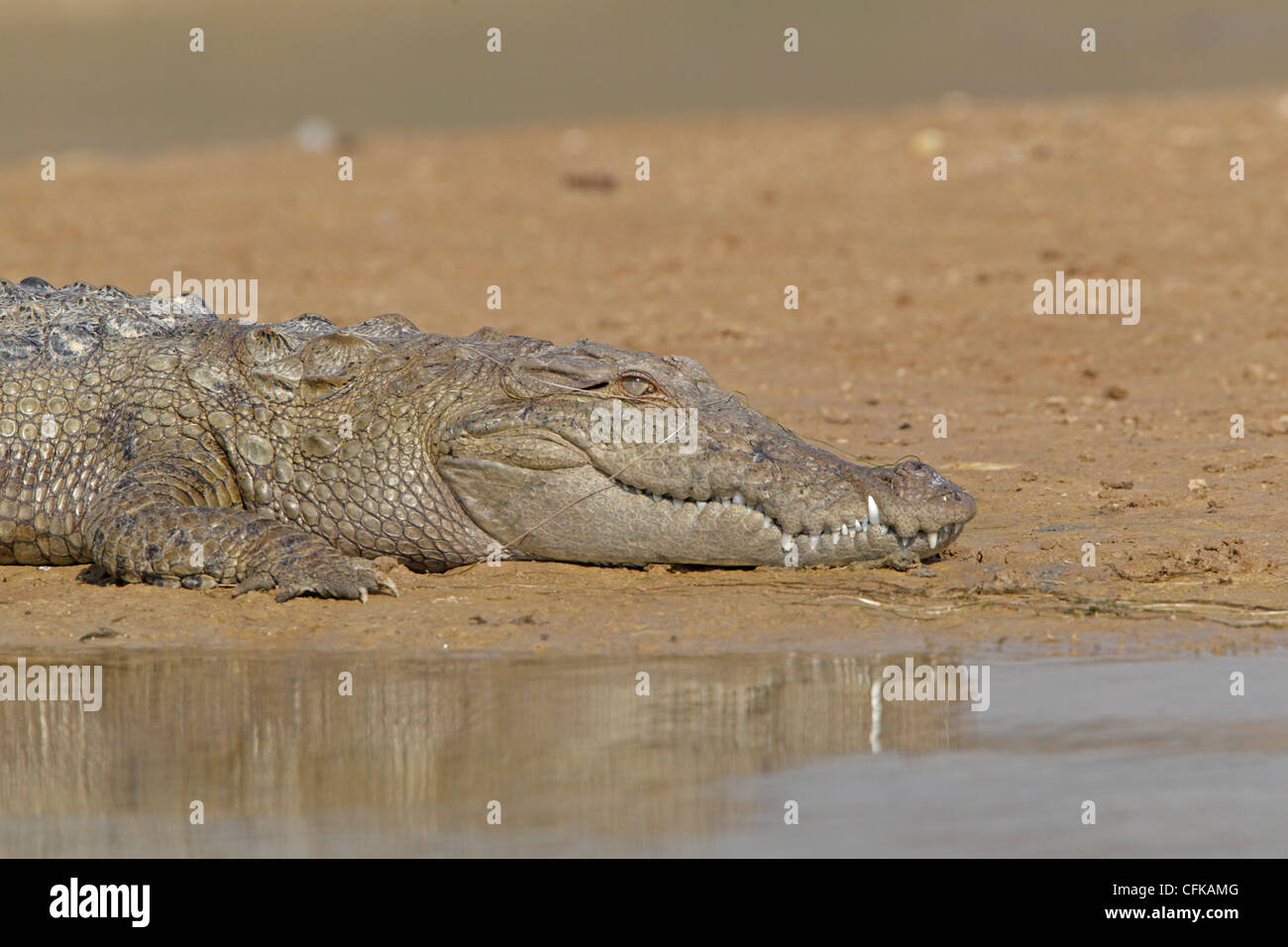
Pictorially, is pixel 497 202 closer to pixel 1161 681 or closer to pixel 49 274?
pixel 49 274

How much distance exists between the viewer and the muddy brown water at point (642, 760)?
3.43 m

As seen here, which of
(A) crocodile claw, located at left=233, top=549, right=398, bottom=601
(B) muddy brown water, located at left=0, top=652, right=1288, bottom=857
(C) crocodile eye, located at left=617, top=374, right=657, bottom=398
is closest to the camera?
(B) muddy brown water, located at left=0, top=652, right=1288, bottom=857

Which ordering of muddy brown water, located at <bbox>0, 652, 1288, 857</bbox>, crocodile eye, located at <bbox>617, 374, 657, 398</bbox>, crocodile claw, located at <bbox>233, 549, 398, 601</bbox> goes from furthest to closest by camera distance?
crocodile eye, located at <bbox>617, 374, 657, 398</bbox>
crocodile claw, located at <bbox>233, 549, 398, 601</bbox>
muddy brown water, located at <bbox>0, 652, 1288, 857</bbox>

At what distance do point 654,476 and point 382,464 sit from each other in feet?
3.60

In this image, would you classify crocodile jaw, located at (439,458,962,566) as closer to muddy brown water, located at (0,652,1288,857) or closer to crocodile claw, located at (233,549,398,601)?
crocodile claw, located at (233,549,398,601)

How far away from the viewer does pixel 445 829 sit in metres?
3.49

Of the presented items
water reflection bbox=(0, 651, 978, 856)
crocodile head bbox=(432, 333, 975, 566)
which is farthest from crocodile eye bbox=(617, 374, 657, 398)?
water reflection bbox=(0, 651, 978, 856)

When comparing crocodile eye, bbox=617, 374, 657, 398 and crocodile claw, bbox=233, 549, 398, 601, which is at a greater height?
crocodile eye, bbox=617, 374, 657, 398

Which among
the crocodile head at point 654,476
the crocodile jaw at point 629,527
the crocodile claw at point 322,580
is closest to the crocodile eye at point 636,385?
the crocodile head at point 654,476

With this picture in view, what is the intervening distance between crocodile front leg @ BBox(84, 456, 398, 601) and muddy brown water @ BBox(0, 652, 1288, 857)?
693 mm

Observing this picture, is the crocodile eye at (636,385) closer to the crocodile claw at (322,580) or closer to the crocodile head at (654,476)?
the crocodile head at (654,476)

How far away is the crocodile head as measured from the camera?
569 centimetres

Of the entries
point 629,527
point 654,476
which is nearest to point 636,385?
point 654,476

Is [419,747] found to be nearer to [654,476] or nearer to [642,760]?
[642,760]
